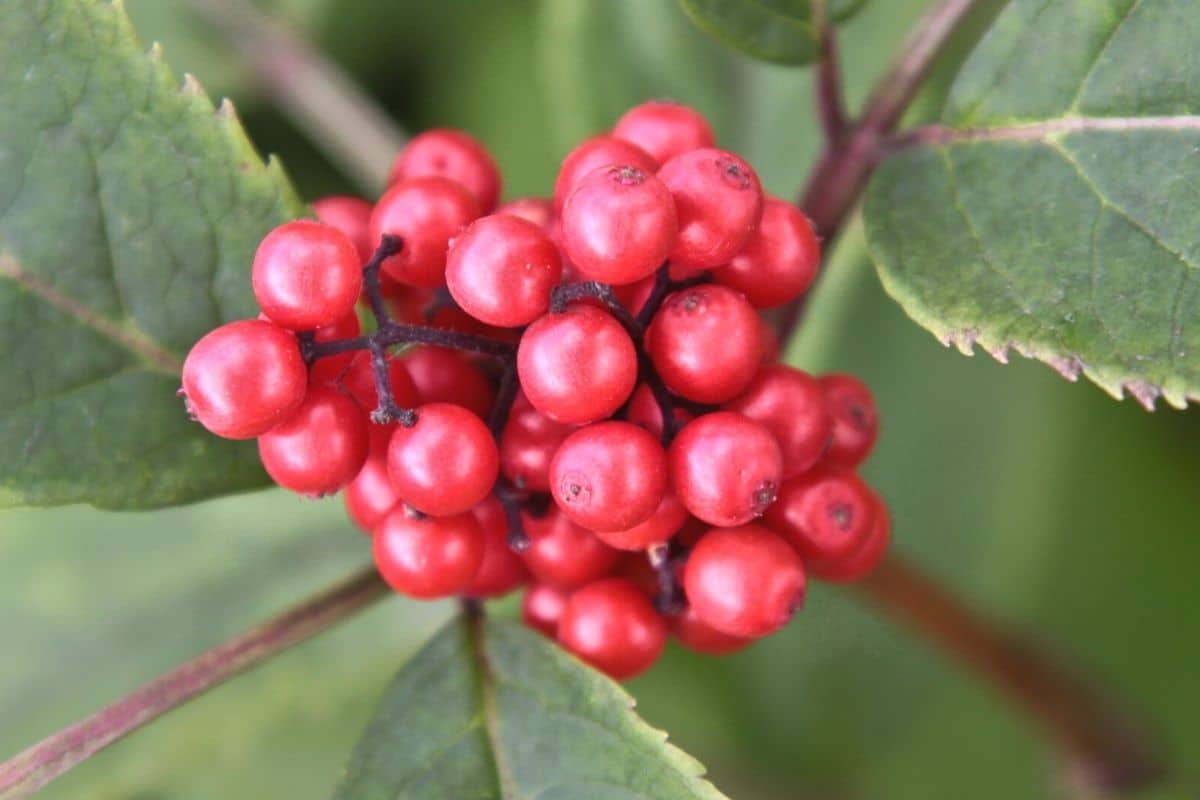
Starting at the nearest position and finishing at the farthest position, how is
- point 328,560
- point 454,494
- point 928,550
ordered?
point 454,494, point 328,560, point 928,550

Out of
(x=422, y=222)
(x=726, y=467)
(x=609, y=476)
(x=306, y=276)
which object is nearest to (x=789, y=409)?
(x=726, y=467)

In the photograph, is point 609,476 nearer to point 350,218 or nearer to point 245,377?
point 245,377

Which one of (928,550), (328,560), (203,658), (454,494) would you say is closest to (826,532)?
(454,494)

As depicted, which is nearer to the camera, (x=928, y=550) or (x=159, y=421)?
(x=159, y=421)

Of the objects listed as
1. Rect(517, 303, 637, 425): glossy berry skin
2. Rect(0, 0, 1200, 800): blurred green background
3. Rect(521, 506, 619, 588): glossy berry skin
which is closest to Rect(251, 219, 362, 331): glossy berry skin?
Rect(517, 303, 637, 425): glossy berry skin

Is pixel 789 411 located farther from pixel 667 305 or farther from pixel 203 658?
pixel 203 658

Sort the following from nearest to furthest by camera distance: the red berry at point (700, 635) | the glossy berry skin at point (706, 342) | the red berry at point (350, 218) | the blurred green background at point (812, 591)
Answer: the glossy berry skin at point (706, 342) → the red berry at point (700, 635) → the red berry at point (350, 218) → the blurred green background at point (812, 591)

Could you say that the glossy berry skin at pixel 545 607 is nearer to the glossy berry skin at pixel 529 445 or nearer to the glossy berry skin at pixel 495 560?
the glossy berry skin at pixel 495 560

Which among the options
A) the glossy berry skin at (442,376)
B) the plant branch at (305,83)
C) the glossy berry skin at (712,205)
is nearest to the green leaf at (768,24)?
the glossy berry skin at (712,205)
